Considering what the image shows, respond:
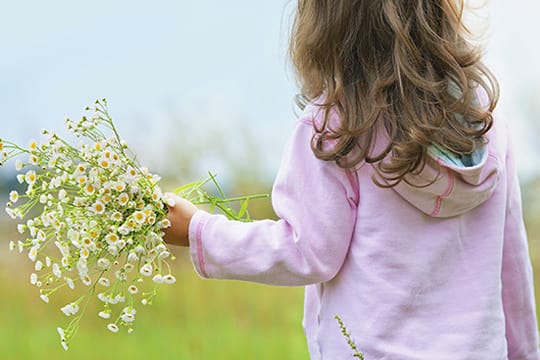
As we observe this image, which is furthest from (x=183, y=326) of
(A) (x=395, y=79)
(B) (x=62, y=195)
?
(A) (x=395, y=79)

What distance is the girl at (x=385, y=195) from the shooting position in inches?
59.1

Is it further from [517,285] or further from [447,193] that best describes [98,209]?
[517,285]

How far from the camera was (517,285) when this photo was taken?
179cm

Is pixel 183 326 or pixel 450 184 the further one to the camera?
pixel 183 326

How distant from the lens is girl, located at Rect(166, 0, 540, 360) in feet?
4.92

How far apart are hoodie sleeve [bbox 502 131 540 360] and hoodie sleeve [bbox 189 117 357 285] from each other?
39 centimetres

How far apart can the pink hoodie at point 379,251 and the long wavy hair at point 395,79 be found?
43 millimetres

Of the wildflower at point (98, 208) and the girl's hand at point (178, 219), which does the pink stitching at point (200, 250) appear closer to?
the girl's hand at point (178, 219)

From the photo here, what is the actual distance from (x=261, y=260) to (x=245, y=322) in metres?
1.76

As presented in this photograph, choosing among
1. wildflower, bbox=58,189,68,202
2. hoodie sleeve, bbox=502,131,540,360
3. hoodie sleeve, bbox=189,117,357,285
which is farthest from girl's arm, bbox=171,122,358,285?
hoodie sleeve, bbox=502,131,540,360

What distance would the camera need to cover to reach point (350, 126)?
1.49 meters

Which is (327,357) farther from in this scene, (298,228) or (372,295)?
(298,228)

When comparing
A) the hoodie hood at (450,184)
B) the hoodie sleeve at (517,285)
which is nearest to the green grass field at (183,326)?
the hoodie sleeve at (517,285)

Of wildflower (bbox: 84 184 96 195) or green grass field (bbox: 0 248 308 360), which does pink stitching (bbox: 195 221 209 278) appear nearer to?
wildflower (bbox: 84 184 96 195)
